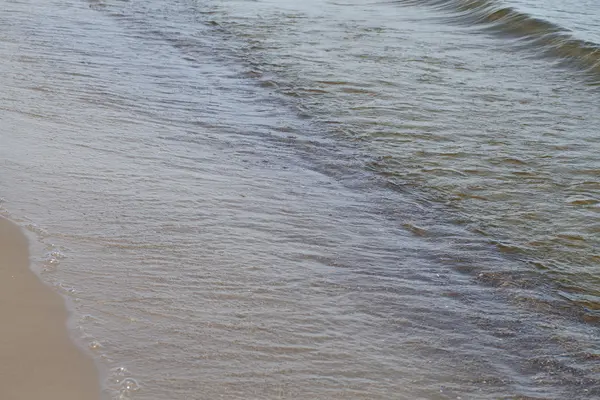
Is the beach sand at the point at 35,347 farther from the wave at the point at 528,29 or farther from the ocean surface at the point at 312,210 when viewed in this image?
the wave at the point at 528,29

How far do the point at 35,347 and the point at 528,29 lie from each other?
905 cm

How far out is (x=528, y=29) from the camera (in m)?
11.2

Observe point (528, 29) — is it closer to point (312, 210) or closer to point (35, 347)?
point (312, 210)

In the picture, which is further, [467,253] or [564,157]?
[564,157]

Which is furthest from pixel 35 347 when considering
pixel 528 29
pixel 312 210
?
pixel 528 29

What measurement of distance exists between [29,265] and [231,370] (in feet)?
3.88

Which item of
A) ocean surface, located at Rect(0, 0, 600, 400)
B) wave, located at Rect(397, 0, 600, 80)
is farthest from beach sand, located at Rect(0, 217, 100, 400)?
wave, located at Rect(397, 0, 600, 80)

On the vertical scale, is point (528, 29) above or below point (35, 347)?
above

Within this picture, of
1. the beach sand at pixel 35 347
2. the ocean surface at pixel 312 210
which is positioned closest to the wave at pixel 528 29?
the ocean surface at pixel 312 210

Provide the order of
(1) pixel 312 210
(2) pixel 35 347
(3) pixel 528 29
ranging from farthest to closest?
(3) pixel 528 29, (1) pixel 312 210, (2) pixel 35 347

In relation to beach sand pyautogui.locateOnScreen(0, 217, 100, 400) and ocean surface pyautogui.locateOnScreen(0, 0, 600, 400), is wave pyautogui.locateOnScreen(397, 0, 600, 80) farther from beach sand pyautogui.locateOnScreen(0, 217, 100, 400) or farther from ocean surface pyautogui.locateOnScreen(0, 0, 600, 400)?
beach sand pyautogui.locateOnScreen(0, 217, 100, 400)

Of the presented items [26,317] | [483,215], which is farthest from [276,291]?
[483,215]

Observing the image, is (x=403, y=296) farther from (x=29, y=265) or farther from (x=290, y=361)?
(x=29, y=265)

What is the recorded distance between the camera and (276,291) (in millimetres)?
4113
